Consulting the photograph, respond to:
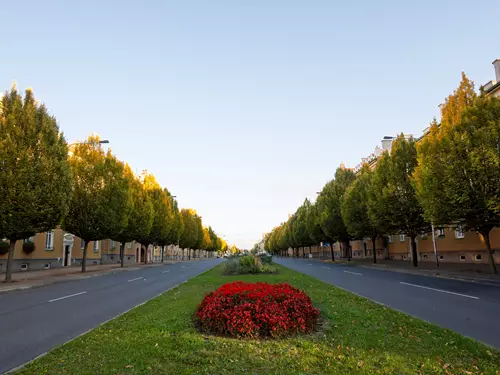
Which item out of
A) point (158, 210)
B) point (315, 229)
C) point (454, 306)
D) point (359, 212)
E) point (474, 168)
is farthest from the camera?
point (315, 229)

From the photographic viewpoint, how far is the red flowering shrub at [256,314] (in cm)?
696

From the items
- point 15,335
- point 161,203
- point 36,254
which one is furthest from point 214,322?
point 161,203

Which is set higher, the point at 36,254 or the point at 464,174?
the point at 464,174

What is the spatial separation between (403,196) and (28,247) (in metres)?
33.3

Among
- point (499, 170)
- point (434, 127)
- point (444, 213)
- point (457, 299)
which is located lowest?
point (457, 299)

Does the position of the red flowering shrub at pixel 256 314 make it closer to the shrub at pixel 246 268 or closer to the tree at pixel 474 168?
the tree at pixel 474 168

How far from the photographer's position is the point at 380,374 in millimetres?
4801

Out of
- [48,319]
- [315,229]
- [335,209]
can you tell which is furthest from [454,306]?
[315,229]

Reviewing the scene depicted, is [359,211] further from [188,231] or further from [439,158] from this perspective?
[188,231]

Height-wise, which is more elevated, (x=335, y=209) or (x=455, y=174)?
(x=335, y=209)

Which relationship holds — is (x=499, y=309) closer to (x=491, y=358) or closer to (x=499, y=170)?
(x=491, y=358)

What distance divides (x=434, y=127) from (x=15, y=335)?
25.5 m

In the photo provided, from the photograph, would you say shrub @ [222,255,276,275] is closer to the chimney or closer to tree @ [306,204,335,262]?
the chimney

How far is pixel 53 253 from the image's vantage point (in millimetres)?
37562
